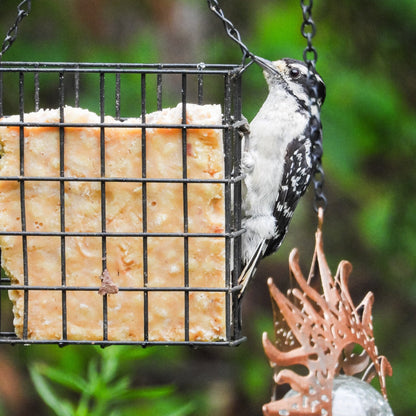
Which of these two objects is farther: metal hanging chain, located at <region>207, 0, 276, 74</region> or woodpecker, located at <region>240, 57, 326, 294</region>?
woodpecker, located at <region>240, 57, 326, 294</region>

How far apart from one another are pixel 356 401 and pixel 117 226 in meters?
1.24

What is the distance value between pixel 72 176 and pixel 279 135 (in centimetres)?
132

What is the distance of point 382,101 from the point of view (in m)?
5.38

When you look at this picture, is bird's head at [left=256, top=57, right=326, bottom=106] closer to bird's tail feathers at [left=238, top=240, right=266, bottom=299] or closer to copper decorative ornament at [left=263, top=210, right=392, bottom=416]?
bird's tail feathers at [left=238, top=240, right=266, bottom=299]

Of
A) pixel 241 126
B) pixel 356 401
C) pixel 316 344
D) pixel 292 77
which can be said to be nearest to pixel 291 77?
pixel 292 77

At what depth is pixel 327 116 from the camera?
17.3ft

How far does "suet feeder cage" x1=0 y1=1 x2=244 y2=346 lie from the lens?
10.8 ft

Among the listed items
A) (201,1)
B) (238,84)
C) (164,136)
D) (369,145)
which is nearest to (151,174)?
(164,136)

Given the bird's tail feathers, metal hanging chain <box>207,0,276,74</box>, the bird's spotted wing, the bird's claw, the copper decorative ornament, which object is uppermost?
metal hanging chain <box>207,0,276,74</box>

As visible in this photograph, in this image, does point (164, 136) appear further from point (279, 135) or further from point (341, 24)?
point (341, 24)

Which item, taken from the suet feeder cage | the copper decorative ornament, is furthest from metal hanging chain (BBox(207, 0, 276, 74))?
the copper decorative ornament

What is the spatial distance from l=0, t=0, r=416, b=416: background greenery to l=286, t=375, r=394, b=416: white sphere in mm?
2476

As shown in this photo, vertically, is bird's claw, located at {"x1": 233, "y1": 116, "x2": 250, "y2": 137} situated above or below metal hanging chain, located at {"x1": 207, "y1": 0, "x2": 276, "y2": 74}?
below

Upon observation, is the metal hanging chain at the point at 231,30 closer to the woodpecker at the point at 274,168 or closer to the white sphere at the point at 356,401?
the woodpecker at the point at 274,168
